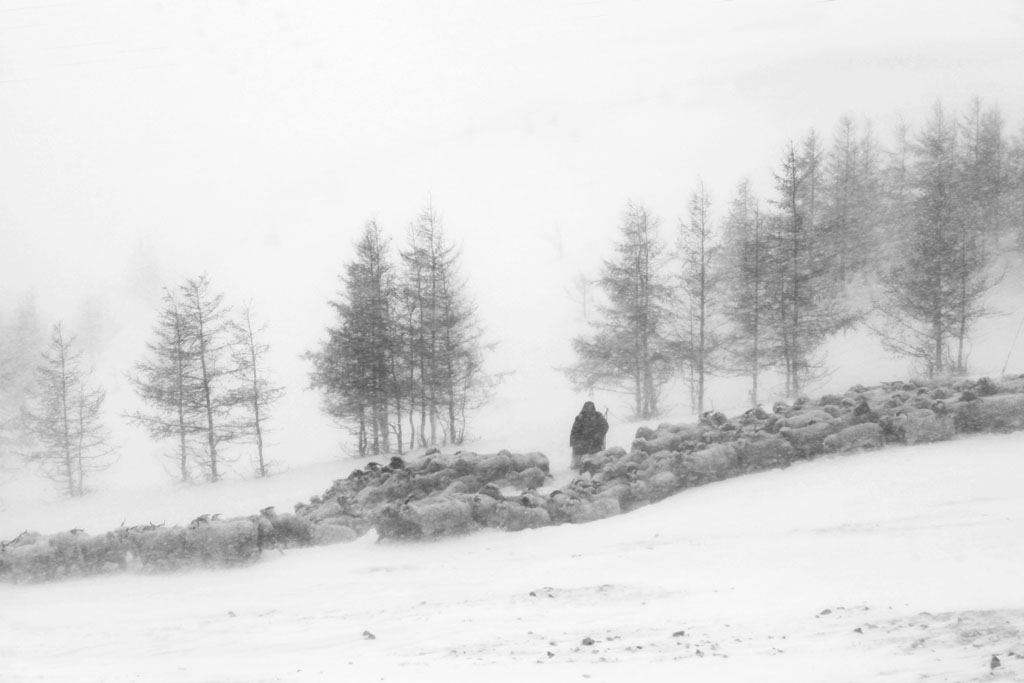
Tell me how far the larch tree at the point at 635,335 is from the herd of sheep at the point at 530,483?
12.0m

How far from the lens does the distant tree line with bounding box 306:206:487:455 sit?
995 inches

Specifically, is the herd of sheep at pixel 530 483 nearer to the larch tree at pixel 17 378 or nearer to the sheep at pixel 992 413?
the sheep at pixel 992 413

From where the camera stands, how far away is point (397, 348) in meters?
25.6

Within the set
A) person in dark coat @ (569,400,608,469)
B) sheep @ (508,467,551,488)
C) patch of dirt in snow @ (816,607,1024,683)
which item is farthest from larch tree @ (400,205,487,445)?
patch of dirt in snow @ (816,607,1024,683)

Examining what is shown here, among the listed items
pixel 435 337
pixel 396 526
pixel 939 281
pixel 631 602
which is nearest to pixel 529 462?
pixel 396 526

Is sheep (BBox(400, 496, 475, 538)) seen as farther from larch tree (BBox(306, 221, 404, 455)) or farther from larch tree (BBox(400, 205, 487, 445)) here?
larch tree (BBox(306, 221, 404, 455))

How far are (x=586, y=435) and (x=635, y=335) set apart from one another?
1311 cm

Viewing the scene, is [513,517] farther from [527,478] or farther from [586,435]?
[586,435]

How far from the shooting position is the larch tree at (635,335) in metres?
29.1

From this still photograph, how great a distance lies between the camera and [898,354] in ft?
99.5

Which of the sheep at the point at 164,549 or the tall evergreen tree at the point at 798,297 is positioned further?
the tall evergreen tree at the point at 798,297

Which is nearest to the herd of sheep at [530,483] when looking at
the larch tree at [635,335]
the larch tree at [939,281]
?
the larch tree at [939,281]

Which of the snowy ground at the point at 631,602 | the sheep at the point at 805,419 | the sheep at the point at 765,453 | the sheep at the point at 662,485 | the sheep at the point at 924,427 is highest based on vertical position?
the sheep at the point at 805,419

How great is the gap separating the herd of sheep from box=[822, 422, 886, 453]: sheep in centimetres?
2
